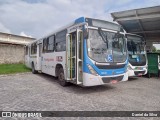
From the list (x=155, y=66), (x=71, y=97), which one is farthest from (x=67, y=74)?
(x=155, y=66)

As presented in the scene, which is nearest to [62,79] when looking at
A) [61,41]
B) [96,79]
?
[61,41]

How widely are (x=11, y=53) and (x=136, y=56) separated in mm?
16542

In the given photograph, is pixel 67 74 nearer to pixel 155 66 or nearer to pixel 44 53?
pixel 44 53

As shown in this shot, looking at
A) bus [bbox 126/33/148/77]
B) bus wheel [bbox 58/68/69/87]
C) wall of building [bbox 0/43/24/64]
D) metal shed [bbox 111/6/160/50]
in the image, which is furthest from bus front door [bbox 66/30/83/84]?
wall of building [bbox 0/43/24/64]

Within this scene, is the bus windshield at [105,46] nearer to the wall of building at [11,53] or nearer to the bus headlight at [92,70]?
the bus headlight at [92,70]

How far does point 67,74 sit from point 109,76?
1.85 meters

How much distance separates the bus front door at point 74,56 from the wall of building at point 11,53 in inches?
602

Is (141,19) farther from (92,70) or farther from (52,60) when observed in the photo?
(92,70)

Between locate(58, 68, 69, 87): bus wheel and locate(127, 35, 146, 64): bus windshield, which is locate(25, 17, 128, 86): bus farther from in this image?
locate(127, 35, 146, 64): bus windshield

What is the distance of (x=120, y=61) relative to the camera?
20.9 feet

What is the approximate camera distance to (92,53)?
5.64m

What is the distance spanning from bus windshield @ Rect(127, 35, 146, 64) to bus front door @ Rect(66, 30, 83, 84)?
4153 millimetres

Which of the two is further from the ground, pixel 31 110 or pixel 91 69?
pixel 91 69

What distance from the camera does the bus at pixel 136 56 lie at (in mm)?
8750
